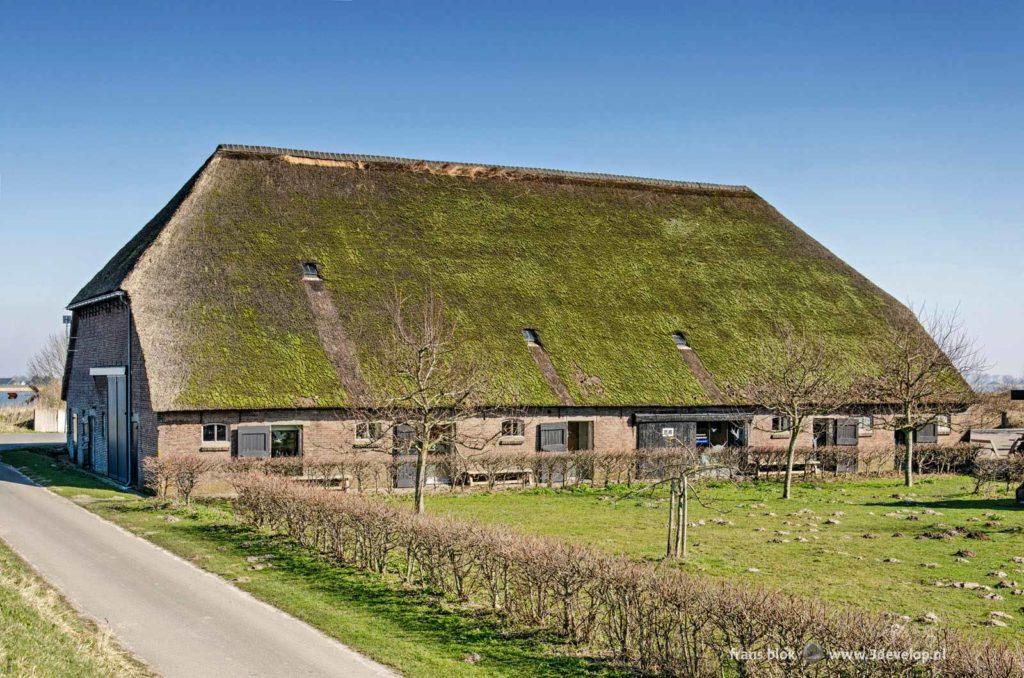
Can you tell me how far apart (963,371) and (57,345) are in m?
115

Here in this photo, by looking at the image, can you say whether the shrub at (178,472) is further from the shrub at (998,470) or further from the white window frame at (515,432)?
the shrub at (998,470)

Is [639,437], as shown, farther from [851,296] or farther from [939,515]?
[851,296]

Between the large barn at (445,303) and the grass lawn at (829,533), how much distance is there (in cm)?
423

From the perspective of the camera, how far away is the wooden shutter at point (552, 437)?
118 ft

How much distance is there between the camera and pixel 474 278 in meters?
39.7

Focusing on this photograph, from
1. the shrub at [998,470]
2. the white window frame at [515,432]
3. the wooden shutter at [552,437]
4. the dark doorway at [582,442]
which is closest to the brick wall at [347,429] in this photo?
the white window frame at [515,432]

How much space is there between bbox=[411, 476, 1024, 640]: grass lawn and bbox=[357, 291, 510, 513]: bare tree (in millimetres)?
2423

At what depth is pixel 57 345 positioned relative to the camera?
127875 mm

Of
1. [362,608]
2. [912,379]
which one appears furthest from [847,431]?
[362,608]

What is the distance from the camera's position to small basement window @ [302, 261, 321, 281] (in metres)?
36.9

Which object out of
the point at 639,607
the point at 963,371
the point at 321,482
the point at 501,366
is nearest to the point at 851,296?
the point at 963,371

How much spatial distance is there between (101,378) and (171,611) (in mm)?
24528

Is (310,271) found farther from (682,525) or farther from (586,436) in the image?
(682,525)

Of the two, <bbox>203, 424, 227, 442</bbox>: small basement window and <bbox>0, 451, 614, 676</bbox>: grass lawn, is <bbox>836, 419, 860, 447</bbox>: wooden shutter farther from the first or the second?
<bbox>0, 451, 614, 676</bbox>: grass lawn
